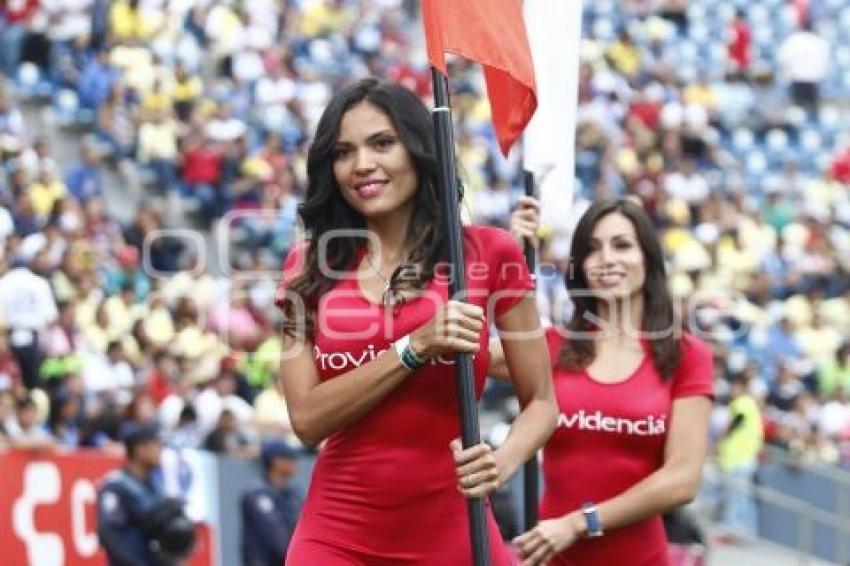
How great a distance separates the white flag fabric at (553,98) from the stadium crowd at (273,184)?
498cm

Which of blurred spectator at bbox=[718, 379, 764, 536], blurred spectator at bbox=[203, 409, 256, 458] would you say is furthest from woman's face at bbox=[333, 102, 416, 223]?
blurred spectator at bbox=[718, 379, 764, 536]

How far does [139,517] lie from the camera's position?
10.5 meters

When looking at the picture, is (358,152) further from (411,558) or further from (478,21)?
(411,558)

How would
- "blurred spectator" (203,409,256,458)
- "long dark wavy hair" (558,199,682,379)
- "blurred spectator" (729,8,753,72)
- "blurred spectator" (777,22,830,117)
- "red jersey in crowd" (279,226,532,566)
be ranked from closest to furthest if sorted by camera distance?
"red jersey in crowd" (279,226,532,566), "long dark wavy hair" (558,199,682,379), "blurred spectator" (203,409,256,458), "blurred spectator" (777,22,830,117), "blurred spectator" (729,8,753,72)

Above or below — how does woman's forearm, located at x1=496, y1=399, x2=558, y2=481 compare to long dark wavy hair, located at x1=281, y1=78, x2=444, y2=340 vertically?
below

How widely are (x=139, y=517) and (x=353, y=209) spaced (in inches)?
201

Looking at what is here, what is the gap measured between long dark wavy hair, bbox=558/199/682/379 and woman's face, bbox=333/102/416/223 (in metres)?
1.53

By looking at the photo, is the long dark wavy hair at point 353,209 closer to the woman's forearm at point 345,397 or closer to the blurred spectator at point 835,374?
the woman's forearm at point 345,397

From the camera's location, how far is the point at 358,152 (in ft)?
18.4

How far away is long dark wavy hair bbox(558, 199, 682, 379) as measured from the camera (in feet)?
22.9

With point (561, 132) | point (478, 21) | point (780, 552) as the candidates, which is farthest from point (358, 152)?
point (780, 552)

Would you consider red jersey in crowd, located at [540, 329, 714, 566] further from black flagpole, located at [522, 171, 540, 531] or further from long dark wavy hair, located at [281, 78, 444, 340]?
long dark wavy hair, located at [281, 78, 444, 340]

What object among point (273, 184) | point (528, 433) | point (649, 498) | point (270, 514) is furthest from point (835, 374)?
point (528, 433)

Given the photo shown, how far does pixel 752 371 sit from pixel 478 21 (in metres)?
13.3
